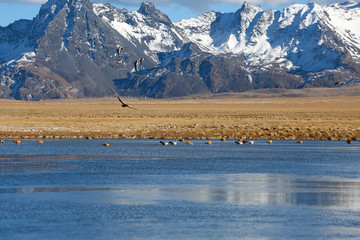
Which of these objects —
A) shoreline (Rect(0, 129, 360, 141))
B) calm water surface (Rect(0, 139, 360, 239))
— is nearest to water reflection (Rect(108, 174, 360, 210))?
calm water surface (Rect(0, 139, 360, 239))

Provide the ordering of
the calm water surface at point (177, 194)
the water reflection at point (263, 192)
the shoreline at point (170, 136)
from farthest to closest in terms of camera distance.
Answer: the shoreline at point (170, 136), the water reflection at point (263, 192), the calm water surface at point (177, 194)

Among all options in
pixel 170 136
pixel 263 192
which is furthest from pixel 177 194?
pixel 170 136

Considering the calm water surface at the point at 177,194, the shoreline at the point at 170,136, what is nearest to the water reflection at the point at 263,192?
the calm water surface at the point at 177,194

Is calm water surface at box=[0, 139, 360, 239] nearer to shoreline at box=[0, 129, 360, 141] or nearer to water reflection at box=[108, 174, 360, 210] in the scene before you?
water reflection at box=[108, 174, 360, 210]

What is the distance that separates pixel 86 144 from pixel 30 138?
404 inches

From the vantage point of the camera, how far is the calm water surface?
86.4 ft

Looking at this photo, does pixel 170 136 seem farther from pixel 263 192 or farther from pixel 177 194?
pixel 177 194

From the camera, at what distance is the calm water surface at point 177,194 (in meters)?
26.3

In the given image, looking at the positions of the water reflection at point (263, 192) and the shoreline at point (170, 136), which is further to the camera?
the shoreline at point (170, 136)

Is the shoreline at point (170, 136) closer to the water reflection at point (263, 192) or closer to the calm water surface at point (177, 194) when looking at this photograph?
the calm water surface at point (177, 194)

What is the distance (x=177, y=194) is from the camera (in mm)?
34344

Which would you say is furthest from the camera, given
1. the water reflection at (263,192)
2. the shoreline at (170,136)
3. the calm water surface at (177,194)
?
the shoreline at (170,136)

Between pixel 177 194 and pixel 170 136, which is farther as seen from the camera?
pixel 170 136

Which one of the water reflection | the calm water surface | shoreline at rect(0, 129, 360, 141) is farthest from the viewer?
shoreline at rect(0, 129, 360, 141)
